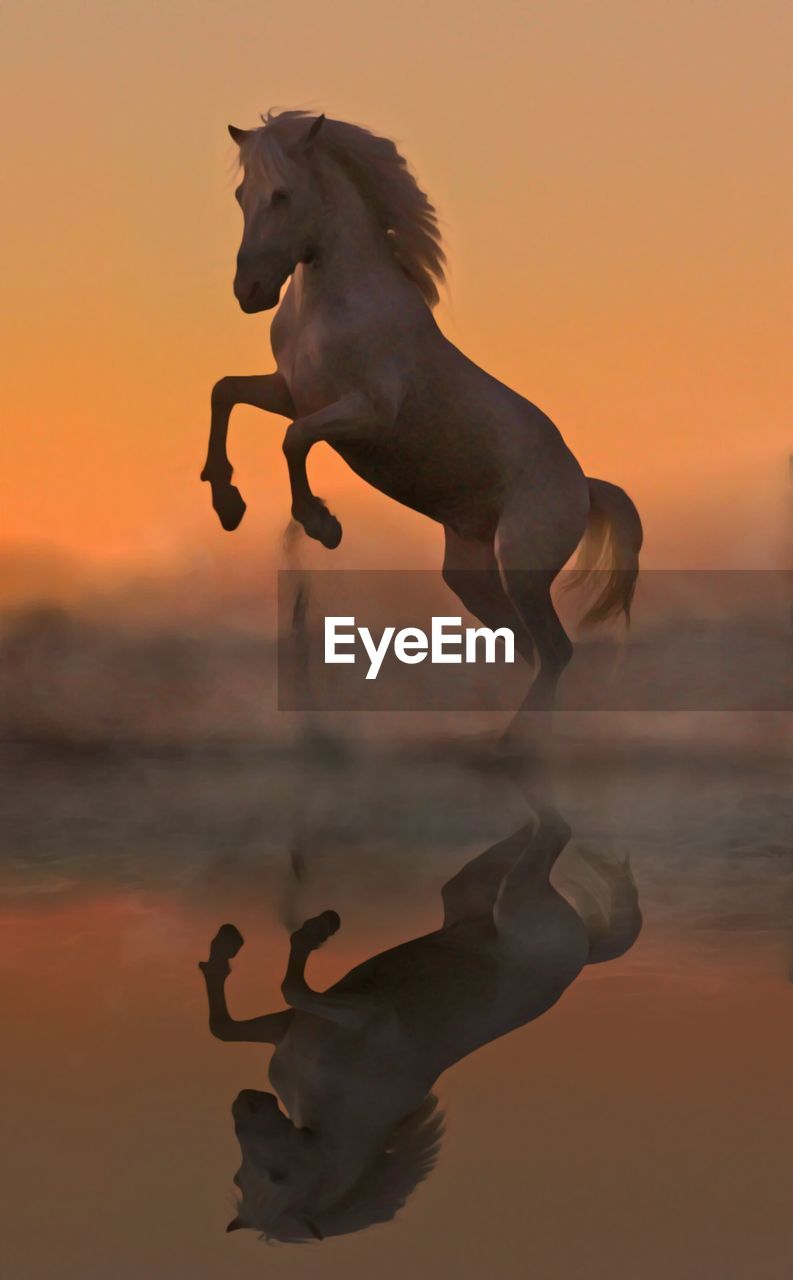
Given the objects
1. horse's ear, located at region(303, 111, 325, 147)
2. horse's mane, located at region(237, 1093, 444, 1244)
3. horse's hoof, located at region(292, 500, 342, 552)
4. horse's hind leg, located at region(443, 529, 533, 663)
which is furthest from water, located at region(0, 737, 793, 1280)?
horse's ear, located at region(303, 111, 325, 147)

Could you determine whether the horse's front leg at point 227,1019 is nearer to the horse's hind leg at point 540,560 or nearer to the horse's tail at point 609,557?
the horse's hind leg at point 540,560

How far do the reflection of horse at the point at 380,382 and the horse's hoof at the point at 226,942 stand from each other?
2.05 m

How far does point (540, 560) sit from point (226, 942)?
2.69 metres

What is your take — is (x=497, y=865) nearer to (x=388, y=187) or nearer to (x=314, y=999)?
(x=314, y=999)

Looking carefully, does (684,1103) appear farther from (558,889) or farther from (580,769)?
(580,769)

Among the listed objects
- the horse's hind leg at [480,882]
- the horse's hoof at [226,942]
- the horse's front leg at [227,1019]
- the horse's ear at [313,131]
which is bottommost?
the horse's front leg at [227,1019]

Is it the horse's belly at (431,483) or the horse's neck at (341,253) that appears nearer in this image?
the horse's neck at (341,253)

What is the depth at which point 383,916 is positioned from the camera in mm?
2270

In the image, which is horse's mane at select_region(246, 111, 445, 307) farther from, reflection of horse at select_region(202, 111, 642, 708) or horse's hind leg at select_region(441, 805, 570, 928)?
horse's hind leg at select_region(441, 805, 570, 928)

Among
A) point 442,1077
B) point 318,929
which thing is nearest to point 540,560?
point 318,929

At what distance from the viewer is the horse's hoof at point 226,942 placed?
203cm

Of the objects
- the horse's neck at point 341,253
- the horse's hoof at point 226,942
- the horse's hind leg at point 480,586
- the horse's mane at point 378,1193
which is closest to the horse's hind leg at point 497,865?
the horse's hoof at point 226,942

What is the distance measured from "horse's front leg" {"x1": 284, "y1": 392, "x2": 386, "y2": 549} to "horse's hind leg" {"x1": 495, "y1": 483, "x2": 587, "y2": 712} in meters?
0.67

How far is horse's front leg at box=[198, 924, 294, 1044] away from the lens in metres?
1.59
